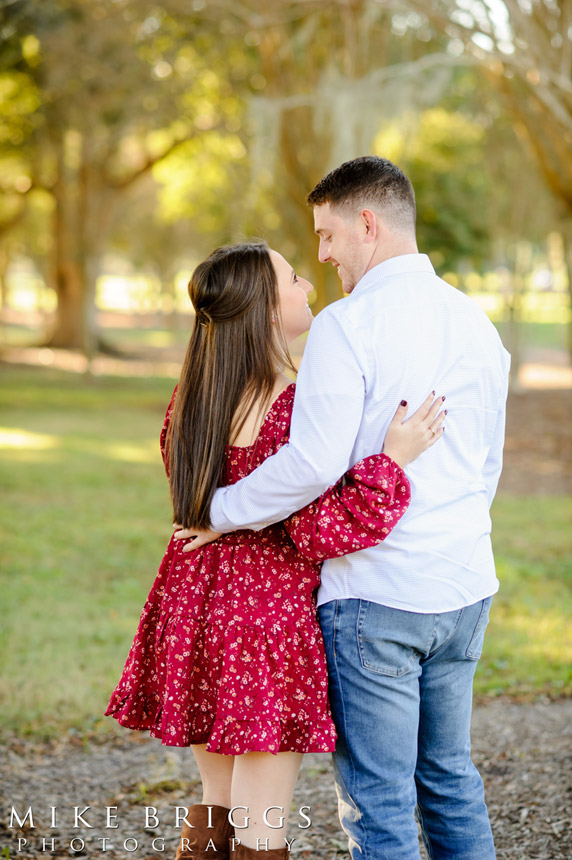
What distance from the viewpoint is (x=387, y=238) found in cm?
211

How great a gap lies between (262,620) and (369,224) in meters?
0.95

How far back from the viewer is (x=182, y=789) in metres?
3.45

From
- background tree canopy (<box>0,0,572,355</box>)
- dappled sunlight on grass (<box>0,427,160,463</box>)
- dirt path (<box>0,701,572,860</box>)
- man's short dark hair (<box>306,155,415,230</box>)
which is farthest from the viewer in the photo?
dappled sunlight on grass (<box>0,427,160,463</box>)

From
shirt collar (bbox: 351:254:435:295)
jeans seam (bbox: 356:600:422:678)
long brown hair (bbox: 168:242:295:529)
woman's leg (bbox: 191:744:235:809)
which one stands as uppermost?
shirt collar (bbox: 351:254:435:295)

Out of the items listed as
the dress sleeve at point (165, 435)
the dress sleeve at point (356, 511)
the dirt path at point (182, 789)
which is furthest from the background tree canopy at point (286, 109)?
the dress sleeve at point (356, 511)

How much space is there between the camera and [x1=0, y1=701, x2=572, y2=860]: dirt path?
3.02 metres

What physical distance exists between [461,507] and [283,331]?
63cm

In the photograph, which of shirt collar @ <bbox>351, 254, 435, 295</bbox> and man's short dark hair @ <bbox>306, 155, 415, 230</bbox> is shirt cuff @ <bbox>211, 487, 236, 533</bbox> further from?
man's short dark hair @ <bbox>306, 155, 415, 230</bbox>

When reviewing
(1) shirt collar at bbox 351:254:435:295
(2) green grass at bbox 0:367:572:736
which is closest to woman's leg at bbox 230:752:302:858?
(1) shirt collar at bbox 351:254:435:295

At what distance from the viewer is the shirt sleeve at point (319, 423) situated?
193 centimetres

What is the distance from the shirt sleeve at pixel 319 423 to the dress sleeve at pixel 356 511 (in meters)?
0.04

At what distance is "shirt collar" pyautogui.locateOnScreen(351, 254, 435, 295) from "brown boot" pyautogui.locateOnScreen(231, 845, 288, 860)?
4.34 feet

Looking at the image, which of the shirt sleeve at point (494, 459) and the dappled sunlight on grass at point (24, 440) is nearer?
the shirt sleeve at point (494, 459)

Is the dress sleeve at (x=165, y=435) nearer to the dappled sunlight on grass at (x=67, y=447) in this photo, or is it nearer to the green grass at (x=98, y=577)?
the green grass at (x=98, y=577)
